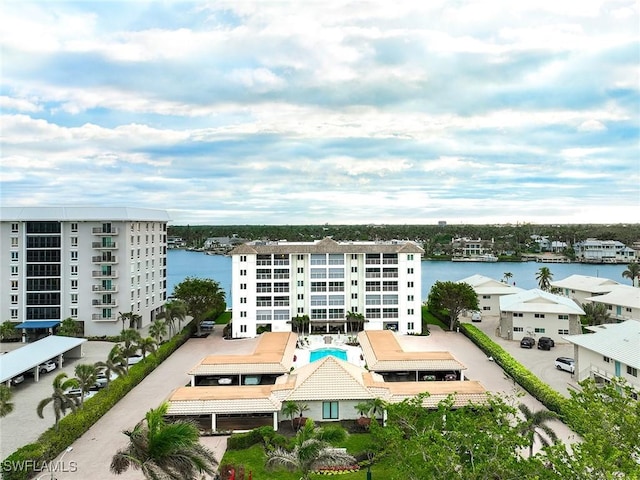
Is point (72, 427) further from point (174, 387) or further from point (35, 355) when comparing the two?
point (35, 355)

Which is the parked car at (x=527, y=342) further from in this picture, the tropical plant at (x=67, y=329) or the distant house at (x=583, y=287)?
the tropical plant at (x=67, y=329)

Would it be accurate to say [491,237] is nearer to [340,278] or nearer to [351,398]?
[340,278]

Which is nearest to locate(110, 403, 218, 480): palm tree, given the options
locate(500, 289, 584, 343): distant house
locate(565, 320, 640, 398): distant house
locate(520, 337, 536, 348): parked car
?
locate(565, 320, 640, 398): distant house

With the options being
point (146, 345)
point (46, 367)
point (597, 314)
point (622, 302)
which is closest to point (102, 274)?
point (46, 367)

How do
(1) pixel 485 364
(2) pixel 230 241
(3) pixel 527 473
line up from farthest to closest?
(2) pixel 230 241
(1) pixel 485 364
(3) pixel 527 473

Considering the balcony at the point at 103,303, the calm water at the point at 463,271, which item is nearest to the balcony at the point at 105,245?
the balcony at the point at 103,303

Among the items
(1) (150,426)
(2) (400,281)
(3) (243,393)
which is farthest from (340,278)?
(1) (150,426)

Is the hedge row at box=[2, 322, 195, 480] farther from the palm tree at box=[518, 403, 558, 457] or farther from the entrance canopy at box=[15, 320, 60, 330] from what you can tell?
the palm tree at box=[518, 403, 558, 457]
